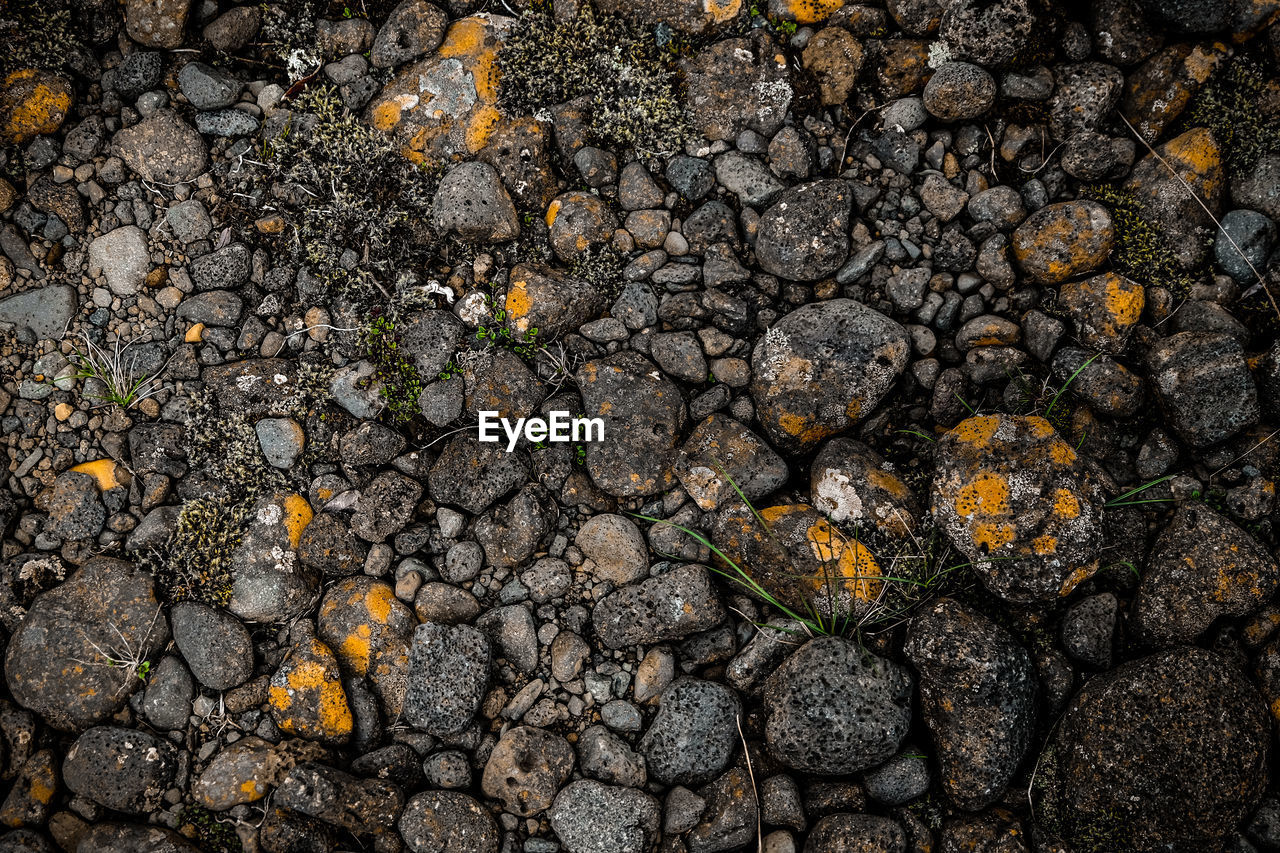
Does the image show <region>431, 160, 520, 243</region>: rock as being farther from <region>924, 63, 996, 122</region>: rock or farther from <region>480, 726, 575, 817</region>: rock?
<region>480, 726, 575, 817</region>: rock

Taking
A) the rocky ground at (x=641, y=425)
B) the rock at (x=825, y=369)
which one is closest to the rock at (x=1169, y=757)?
the rocky ground at (x=641, y=425)

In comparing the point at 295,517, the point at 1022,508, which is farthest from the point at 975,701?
the point at 295,517

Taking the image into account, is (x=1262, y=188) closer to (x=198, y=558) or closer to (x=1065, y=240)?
(x=1065, y=240)

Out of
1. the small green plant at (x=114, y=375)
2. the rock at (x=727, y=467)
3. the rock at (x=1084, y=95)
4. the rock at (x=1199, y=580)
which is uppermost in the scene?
the rock at (x=1084, y=95)

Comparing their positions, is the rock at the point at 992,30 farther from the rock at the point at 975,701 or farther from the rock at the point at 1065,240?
the rock at the point at 975,701

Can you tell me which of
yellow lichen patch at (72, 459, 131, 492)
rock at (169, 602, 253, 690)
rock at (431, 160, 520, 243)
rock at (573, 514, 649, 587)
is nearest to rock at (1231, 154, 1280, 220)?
rock at (573, 514, 649, 587)

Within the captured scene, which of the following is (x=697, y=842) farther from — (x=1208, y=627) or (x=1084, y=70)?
(x=1084, y=70)
